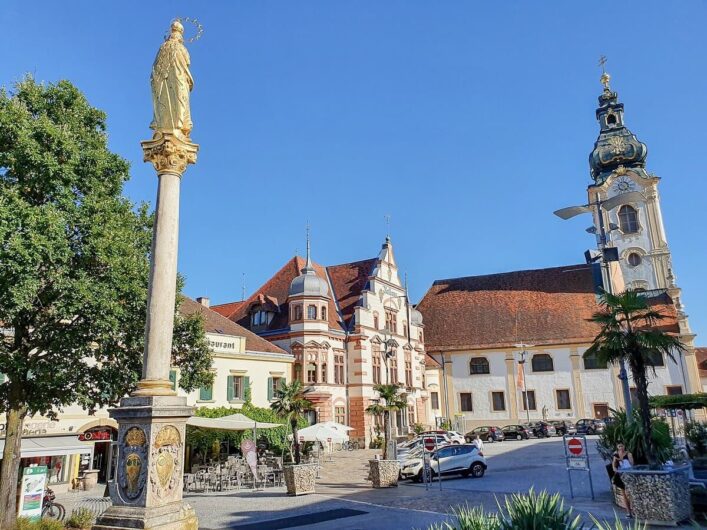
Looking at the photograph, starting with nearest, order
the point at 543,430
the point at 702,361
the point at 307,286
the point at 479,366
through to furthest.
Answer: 1. the point at 307,286
2. the point at 543,430
3. the point at 479,366
4. the point at 702,361

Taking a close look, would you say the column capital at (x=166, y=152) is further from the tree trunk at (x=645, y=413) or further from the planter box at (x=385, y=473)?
the planter box at (x=385, y=473)

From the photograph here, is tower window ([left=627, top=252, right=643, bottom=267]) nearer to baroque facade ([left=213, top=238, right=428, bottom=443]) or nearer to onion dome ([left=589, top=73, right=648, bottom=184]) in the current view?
onion dome ([left=589, top=73, right=648, bottom=184])

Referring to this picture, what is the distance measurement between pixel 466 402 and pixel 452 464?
103 ft

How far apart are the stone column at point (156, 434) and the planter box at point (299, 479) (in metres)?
9.86

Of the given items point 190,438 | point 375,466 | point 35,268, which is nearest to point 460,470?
point 375,466

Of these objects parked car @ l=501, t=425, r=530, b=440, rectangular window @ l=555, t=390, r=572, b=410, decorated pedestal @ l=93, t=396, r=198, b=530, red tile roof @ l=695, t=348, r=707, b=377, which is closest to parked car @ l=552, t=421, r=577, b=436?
rectangular window @ l=555, t=390, r=572, b=410

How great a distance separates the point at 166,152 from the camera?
452 inches

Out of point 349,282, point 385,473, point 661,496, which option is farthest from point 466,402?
point 661,496

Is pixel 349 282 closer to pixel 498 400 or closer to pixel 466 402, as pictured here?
pixel 466 402

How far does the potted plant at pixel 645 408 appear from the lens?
12.1 m

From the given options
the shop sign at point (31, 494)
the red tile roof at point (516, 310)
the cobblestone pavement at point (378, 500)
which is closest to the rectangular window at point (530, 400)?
the red tile roof at point (516, 310)

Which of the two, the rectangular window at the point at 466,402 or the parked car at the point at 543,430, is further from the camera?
the rectangular window at the point at 466,402

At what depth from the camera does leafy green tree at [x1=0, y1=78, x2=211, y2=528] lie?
13.0m

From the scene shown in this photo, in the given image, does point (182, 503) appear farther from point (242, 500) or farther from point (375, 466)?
point (375, 466)
